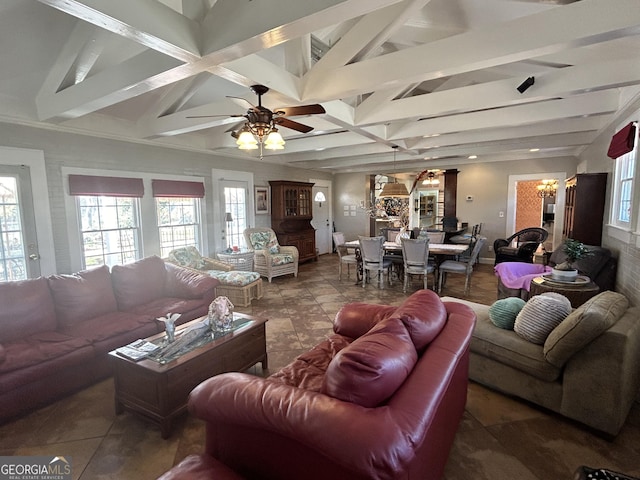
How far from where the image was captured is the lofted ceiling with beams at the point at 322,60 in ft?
5.90

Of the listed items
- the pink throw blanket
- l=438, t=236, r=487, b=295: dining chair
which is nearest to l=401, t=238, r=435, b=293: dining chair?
l=438, t=236, r=487, b=295: dining chair

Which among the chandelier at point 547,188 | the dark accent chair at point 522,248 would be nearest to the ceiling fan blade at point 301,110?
the dark accent chair at point 522,248

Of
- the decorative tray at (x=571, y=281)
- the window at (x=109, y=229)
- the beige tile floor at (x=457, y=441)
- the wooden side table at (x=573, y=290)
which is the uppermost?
the window at (x=109, y=229)

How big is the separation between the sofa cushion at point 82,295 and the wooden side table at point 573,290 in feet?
14.1

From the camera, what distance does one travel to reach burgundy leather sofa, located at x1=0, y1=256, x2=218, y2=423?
2.26m

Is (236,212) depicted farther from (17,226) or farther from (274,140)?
(274,140)

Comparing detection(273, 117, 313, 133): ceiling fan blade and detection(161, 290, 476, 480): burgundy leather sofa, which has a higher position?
detection(273, 117, 313, 133): ceiling fan blade

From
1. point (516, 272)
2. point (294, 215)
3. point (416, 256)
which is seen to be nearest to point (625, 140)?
point (516, 272)

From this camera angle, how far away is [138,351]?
2189 mm

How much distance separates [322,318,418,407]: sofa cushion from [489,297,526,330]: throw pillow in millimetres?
1493

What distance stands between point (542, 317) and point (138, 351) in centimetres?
284

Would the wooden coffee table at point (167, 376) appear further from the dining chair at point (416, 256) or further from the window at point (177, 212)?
the dining chair at point (416, 256)

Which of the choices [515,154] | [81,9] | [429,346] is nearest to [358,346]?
[429,346]

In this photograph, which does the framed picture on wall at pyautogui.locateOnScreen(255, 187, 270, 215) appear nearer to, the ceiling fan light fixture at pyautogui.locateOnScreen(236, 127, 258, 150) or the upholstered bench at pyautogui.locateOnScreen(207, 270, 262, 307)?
the upholstered bench at pyautogui.locateOnScreen(207, 270, 262, 307)
